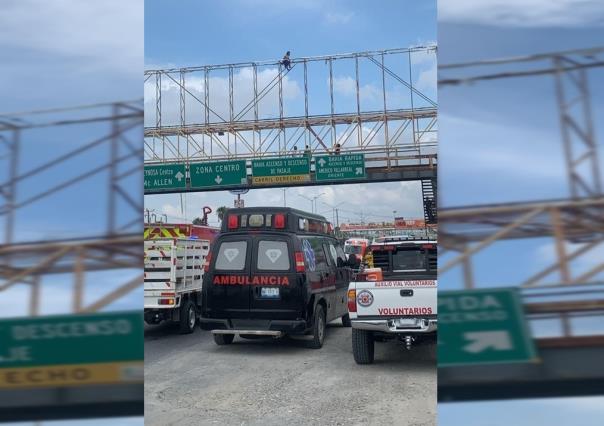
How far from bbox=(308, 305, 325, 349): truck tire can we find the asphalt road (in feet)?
0.37

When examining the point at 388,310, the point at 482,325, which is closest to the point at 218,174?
the point at 388,310

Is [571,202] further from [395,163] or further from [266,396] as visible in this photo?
[395,163]

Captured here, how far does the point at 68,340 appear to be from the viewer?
1.71 meters

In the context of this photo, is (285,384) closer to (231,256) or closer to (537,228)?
(231,256)

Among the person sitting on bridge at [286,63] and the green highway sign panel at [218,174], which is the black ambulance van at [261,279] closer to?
the person sitting on bridge at [286,63]

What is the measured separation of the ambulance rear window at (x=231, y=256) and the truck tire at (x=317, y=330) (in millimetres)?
1201

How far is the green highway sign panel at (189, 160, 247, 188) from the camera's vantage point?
59.6 feet

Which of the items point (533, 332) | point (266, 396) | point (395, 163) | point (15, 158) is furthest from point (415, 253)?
point (395, 163)

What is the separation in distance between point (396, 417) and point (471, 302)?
2.68 metres

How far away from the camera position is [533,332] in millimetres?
1621

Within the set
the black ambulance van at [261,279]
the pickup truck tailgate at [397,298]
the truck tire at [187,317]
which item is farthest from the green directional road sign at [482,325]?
the truck tire at [187,317]

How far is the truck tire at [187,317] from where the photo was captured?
8.38 meters

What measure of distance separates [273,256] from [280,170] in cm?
1157

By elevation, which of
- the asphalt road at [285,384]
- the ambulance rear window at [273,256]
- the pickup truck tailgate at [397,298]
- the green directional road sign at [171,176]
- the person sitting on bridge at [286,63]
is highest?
the green directional road sign at [171,176]
